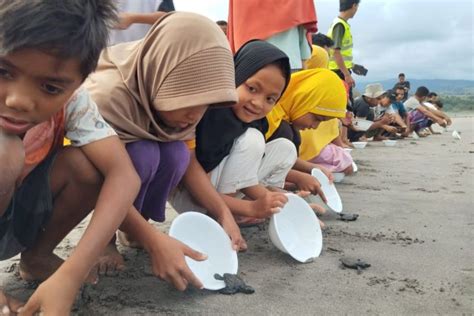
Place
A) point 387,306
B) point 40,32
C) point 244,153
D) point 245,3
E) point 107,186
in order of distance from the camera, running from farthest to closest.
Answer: point 245,3 → point 244,153 → point 387,306 → point 107,186 → point 40,32

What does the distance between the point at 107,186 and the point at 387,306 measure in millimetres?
805

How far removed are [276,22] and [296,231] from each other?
137 cm

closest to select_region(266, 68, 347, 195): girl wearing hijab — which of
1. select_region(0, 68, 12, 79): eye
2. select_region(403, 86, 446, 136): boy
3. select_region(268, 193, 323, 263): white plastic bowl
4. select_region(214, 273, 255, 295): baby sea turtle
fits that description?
select_region(268, 193, 323, 263): white plastic bowl

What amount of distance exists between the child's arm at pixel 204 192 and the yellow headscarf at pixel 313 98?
0.79m

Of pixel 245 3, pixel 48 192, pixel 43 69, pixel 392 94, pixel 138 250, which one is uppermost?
pixel 43 69

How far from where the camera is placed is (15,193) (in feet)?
4.29

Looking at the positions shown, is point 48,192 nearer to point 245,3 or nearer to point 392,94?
point 245,3

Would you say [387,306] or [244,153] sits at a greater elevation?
[244,153]

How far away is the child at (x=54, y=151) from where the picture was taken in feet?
3.26

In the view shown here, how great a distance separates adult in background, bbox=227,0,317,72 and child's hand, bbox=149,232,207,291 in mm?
1683

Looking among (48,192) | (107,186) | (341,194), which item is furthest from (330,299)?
(341,194)

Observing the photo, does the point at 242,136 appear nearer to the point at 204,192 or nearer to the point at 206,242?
the point at 204,192

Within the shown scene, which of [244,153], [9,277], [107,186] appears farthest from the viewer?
[244,153]

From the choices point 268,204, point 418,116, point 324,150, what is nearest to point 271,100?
point 268,204
